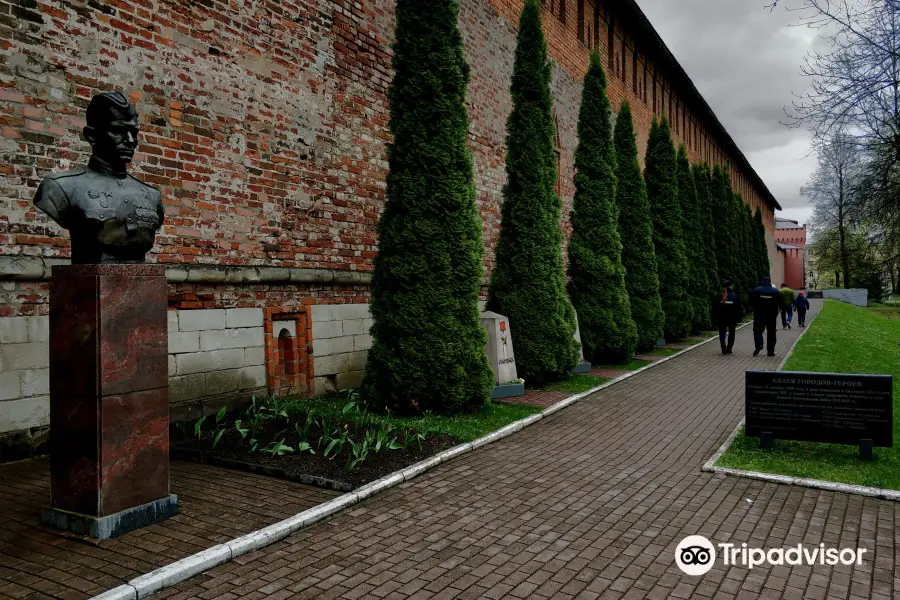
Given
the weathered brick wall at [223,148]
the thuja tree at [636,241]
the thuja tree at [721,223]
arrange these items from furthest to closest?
the thuja tree at [721,223], the thuja tree at [636,241], the weathered brick wall at [223,148]

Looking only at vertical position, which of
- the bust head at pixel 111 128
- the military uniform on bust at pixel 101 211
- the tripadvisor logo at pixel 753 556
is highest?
the bust head at pixel 111 128

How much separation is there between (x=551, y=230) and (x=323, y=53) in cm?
493

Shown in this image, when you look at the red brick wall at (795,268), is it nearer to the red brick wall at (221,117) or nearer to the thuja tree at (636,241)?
the thuja tree at (636,241)

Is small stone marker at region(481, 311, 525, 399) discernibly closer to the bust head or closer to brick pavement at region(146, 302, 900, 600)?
brick pavement at region(146, 302, 900, 600)

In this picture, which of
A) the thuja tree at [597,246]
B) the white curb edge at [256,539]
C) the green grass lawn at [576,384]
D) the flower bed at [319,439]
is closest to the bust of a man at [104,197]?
the white curb edge at [256,539]

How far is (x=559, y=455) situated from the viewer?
713cm

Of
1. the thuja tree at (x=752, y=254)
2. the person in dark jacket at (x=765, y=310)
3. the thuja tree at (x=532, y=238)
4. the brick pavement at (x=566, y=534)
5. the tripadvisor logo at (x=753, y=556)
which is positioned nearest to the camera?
the brick pavement at (x=566, y=534)

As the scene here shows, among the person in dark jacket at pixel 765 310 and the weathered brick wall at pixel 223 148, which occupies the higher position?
the weathered brick wall at pixel 223 148

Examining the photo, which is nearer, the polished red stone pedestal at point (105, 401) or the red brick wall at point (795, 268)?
the polished red stone pedestal at point (105, 401)

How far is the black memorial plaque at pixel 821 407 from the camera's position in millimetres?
6551

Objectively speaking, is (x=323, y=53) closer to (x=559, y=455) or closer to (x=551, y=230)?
(x=551, y=230)

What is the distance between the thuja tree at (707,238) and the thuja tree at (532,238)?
13905 millimetres

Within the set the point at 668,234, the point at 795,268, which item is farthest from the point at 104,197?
the point at 795,268

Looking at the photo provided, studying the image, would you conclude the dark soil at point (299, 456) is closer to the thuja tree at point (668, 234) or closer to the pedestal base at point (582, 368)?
the pedestal base at point (582, 368)
